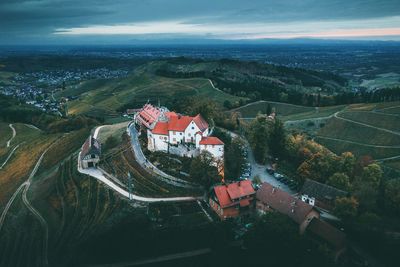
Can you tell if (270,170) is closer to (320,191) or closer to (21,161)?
(320,191)

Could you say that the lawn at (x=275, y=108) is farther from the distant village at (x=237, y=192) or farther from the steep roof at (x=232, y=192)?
the steep roof at (x=232, y=192)

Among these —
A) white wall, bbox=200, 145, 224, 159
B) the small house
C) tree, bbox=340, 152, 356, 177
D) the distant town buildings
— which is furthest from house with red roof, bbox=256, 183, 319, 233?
the distant town buildings

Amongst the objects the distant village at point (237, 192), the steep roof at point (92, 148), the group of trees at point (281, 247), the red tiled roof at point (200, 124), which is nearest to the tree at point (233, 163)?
the distant village at point (237, 192)

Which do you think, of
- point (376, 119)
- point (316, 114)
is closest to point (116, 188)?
point (376, 119)

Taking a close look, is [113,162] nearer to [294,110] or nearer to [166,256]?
[166,256]

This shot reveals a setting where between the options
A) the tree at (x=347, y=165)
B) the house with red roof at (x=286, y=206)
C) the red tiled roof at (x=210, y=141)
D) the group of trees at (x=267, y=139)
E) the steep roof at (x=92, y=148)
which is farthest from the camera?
the group of trees at (x=267, y=139)
